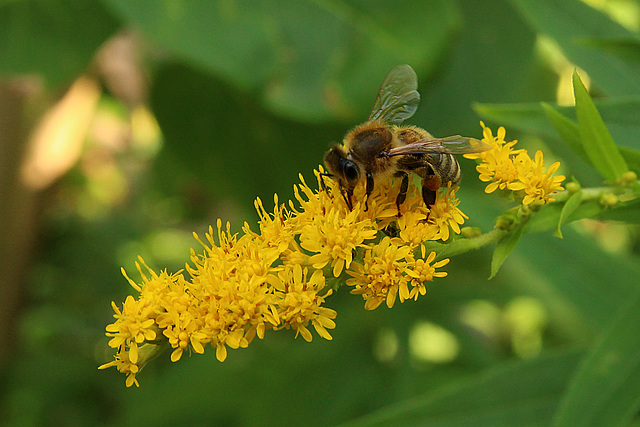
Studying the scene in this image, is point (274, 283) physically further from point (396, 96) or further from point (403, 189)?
point (396, 96)

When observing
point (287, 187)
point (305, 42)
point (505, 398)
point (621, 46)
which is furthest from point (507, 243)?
point (287, 187)

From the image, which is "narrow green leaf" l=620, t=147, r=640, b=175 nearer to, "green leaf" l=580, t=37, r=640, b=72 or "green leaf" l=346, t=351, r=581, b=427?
"green leaf" l=580, t=37, r=640, b=72

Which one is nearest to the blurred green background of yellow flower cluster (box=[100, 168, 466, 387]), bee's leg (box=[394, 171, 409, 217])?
bee's leg (box=[394, 171, 409, 217])

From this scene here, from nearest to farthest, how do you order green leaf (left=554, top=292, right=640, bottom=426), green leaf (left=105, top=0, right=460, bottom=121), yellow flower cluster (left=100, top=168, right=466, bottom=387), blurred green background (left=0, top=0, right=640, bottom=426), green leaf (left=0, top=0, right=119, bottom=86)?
yellow flower cluster (left=100, top=168, right=466, bottom=387) → green leaf (left=554, top=292, right=640, bottom=426) → blurred green background (left=0, top=0, right=640, bottom=426) → green leaf (left=105, top=0, right=460, bottom=121) → green leaf (left=0, top=0, right=119, bottom=86)

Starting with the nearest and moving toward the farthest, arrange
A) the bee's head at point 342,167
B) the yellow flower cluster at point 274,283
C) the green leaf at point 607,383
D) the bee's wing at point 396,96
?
the yellow flower cluster at point 274,283
the bee's head at point 342,167
the green leaf at point 607,383
the bee's wing at point 396,96

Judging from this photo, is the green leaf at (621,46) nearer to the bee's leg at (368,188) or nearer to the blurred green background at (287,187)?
the blurred green background at (287,187)

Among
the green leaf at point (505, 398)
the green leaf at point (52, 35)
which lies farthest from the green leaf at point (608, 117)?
the green leaf at point (52, 35)
